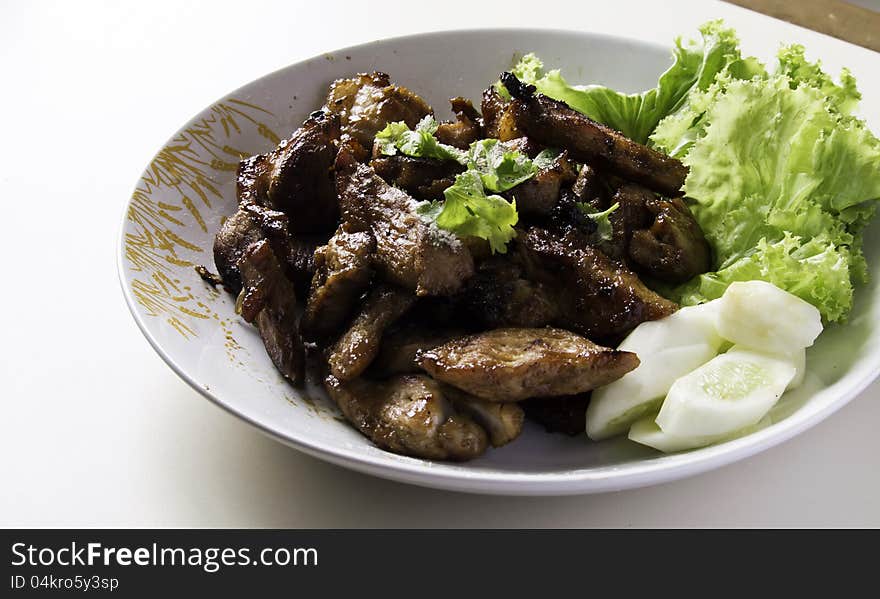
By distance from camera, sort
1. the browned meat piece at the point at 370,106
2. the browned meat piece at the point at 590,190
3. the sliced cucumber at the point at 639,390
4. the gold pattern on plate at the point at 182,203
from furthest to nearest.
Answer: the browned meat piece at the point at 370,106 < the browned meat piece at the point at 590,190 < the gold pattern on plate at the point at 182,203 < the sliced cucumber at the point at 639,390

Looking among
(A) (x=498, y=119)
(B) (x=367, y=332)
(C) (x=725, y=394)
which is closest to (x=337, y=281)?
(B) (x=367, y=332)

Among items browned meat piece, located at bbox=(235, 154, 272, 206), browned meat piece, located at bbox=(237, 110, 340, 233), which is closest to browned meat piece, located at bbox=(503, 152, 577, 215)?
browned meat piece, located at bbox=(237, 110, 340, 233)

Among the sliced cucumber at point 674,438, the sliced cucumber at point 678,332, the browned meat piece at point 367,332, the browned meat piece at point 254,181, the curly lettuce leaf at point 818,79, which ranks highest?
the curly lettuce leaf at point 818,79

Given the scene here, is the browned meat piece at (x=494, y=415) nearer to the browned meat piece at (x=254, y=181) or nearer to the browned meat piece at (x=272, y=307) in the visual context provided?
the browned meat piece at (x=272, y=307)

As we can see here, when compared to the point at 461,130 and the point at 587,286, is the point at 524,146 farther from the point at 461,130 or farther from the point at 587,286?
the point at 587,286

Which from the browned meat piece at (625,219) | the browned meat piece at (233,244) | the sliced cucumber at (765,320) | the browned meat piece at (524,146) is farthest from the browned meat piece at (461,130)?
the sliced cucumber at (765,320)

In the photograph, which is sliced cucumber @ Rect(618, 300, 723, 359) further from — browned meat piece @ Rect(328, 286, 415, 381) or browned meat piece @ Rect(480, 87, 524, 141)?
browned meat piece @ Rect(480, 87, 524, 141)

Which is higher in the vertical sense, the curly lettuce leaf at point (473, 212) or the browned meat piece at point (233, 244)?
the curly lettuce leaf at point (473, 212)
